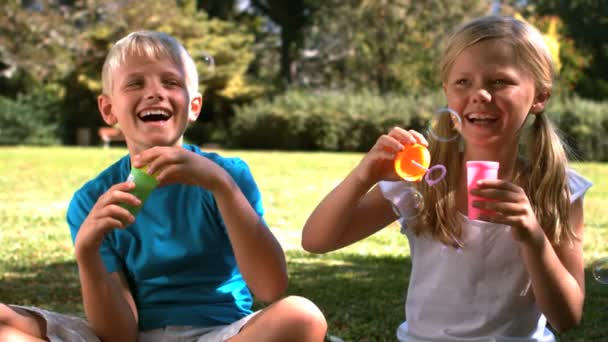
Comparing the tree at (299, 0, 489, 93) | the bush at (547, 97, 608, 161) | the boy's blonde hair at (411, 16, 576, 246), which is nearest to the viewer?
the boy's blonde hair at (411, 16, 576, 246)

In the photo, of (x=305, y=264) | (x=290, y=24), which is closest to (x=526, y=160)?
(x=305, y=264)

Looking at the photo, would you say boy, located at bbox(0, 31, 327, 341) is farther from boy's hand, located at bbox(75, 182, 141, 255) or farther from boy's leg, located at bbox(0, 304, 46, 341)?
boy's hand, located at bbox(75, 182, 141, 255)

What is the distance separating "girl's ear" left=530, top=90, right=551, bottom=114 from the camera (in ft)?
7.68

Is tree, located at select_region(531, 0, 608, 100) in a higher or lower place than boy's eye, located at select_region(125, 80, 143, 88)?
lower

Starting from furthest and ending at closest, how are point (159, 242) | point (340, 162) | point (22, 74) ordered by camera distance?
point (22, 74) → point (340, 162) → point (159, 242)

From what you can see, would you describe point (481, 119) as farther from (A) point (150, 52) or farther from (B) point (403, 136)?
(A) point (150, 52)

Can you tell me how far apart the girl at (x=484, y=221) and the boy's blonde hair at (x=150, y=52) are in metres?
0.60

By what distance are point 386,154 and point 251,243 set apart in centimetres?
44

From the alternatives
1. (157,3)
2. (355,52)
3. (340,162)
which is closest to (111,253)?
(340,162)

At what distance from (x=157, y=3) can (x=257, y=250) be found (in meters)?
25.8

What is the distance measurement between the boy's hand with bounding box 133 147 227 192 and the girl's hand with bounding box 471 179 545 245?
68 centimetres

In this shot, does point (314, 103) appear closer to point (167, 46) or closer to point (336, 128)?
point (336, 128)

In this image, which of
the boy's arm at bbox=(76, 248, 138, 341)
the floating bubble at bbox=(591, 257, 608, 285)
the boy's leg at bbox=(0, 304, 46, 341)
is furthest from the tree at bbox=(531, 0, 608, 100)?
the boy's leg at bbox=(0, 304, 46, 341)

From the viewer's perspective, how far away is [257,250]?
7.01 feet
